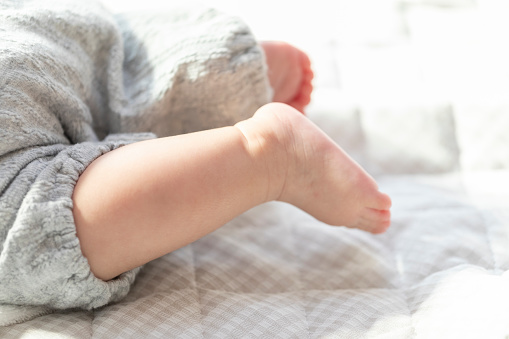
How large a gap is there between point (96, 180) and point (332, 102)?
0.57 meters

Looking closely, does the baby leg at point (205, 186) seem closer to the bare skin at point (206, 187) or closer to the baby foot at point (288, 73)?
the bare skin at point (206, 187)

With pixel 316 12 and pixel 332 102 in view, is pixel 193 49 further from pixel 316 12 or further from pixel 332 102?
pixel 316 12

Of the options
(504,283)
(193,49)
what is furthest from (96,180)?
(504,283)

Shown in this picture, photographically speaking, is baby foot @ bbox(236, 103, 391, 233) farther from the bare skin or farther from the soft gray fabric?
the soft gray fabric

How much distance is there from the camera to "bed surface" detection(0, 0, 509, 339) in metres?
0.67

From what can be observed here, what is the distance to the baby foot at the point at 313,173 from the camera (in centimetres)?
75

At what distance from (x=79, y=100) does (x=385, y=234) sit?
1.69ft

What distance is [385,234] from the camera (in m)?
0.89

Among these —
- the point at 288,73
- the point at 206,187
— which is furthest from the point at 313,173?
the point at 288,73

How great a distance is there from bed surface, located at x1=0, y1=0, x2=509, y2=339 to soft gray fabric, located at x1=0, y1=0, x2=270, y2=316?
3.8 inches

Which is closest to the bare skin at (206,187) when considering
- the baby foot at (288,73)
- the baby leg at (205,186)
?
the baby leg at (205,186)

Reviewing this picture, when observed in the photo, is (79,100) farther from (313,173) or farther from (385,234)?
(385,234)

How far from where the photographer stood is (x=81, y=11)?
84 cm

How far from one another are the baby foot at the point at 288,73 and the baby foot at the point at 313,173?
0.70 feet
